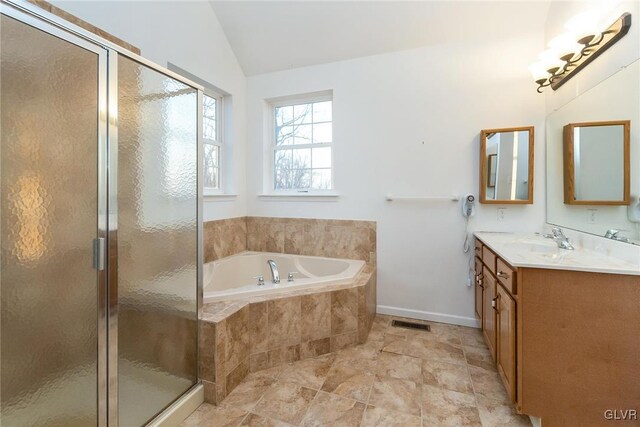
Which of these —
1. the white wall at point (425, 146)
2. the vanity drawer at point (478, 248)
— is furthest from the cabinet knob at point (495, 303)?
the white wall at point (425, 146)

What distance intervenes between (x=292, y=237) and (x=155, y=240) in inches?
69.2

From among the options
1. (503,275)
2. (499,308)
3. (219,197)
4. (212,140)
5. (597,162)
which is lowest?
(499,308)

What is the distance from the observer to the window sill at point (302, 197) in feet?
9.36

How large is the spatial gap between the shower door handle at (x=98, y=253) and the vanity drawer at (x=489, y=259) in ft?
6.78

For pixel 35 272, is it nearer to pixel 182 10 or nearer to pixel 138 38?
pixel 138 38

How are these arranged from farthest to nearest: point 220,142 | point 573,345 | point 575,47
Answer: point 220,142 < point 575,47 < point 573,345

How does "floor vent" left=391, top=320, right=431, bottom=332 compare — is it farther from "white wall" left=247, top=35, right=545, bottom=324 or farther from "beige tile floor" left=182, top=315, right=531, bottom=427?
"beige tile floor" left=182, top=315, right=531, bottom=427

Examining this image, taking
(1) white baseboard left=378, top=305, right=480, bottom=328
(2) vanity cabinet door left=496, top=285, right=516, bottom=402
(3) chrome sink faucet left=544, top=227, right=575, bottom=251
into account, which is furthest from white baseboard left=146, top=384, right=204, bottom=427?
(3) chrome sink faucet left=544, top=227, right=575, bottom=251

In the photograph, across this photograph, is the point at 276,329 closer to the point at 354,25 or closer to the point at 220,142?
the point at 220,142

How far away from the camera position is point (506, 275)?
1.48 m

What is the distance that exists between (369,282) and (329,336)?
1.81ft

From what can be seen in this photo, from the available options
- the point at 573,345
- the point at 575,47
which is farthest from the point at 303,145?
the point at 573,345

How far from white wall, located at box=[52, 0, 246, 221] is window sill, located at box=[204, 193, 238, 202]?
20 millimetres

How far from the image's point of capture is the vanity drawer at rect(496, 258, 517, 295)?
1368 millimetres
